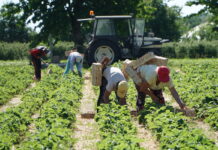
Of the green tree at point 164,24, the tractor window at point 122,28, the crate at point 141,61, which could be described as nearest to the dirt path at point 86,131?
the crate at point 141,61

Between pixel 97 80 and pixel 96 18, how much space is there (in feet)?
27.9

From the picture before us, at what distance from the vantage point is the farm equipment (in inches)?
579

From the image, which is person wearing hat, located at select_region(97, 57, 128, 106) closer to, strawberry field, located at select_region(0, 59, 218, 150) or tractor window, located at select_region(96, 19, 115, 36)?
strawberry field, located at select_region(0, 59, 218, 150)

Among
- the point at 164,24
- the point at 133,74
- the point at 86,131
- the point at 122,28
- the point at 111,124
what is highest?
the point at 122,28

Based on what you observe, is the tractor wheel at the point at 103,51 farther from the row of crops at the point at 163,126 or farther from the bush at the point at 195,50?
the bush at the point at 195,50

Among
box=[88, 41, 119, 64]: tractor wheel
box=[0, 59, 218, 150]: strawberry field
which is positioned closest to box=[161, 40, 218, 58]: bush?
box=[88, 41, 119, 64]: tractor wheel

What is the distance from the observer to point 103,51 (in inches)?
589

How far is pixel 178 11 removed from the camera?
47.9 meters

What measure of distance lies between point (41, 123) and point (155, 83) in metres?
2.20

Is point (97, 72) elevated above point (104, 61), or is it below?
below

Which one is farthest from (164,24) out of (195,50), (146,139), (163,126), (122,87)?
(163,126)

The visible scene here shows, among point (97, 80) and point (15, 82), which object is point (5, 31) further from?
point (97, 80)

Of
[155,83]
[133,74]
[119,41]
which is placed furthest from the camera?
[119,41]

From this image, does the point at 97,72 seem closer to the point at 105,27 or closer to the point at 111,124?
the point at 111,124
